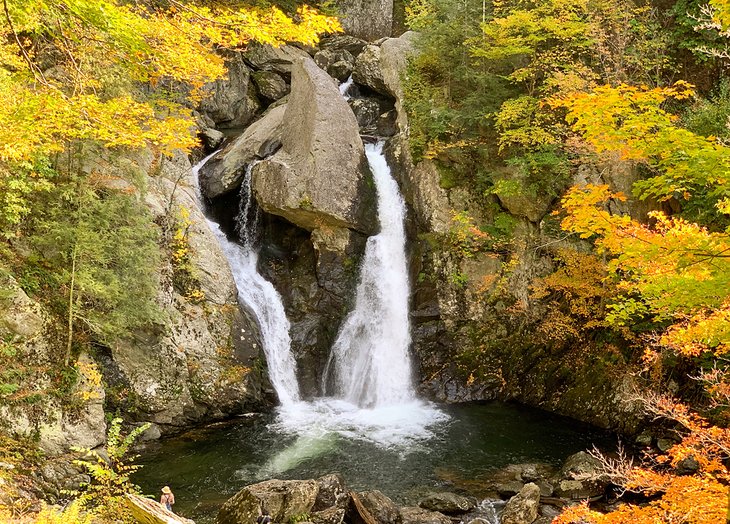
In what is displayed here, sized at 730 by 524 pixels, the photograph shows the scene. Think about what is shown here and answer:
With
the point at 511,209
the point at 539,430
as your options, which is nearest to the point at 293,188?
the point at 511,209

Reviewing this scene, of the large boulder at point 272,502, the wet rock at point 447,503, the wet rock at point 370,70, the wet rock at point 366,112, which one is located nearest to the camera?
the large boulder at point 272,502

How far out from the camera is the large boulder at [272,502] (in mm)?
8141

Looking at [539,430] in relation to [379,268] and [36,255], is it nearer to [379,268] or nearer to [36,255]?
[379,268]

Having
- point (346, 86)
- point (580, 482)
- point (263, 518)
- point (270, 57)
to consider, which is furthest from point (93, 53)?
point (270, 57)

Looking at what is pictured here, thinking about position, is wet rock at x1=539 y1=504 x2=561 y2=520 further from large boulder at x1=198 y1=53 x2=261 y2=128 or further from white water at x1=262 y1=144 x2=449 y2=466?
large boulder at x1=198 y1=53 x2=261 y2=128

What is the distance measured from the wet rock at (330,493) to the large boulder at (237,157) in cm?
1203

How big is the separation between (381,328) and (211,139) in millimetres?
11505

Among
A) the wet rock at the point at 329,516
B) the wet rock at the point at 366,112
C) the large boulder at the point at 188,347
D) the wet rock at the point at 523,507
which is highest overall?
the wet rock at the point at 366,112

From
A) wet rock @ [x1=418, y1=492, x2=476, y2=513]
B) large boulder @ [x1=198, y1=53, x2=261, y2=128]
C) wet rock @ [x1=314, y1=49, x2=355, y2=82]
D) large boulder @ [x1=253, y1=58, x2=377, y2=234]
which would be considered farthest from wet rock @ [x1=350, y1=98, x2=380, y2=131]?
wet rock @ [x1=418, y1=492, x2=476, y2=513]

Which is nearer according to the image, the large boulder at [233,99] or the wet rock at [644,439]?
the wet rock at [644,439]

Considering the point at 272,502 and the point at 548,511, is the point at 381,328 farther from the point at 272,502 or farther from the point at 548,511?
the point at 272,502

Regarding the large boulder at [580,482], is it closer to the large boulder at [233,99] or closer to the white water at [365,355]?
the white water at [365,355]

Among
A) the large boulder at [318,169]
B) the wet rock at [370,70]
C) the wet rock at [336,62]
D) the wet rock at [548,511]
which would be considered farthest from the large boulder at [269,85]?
the wet rock at [548,511]

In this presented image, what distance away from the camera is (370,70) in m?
23.3
